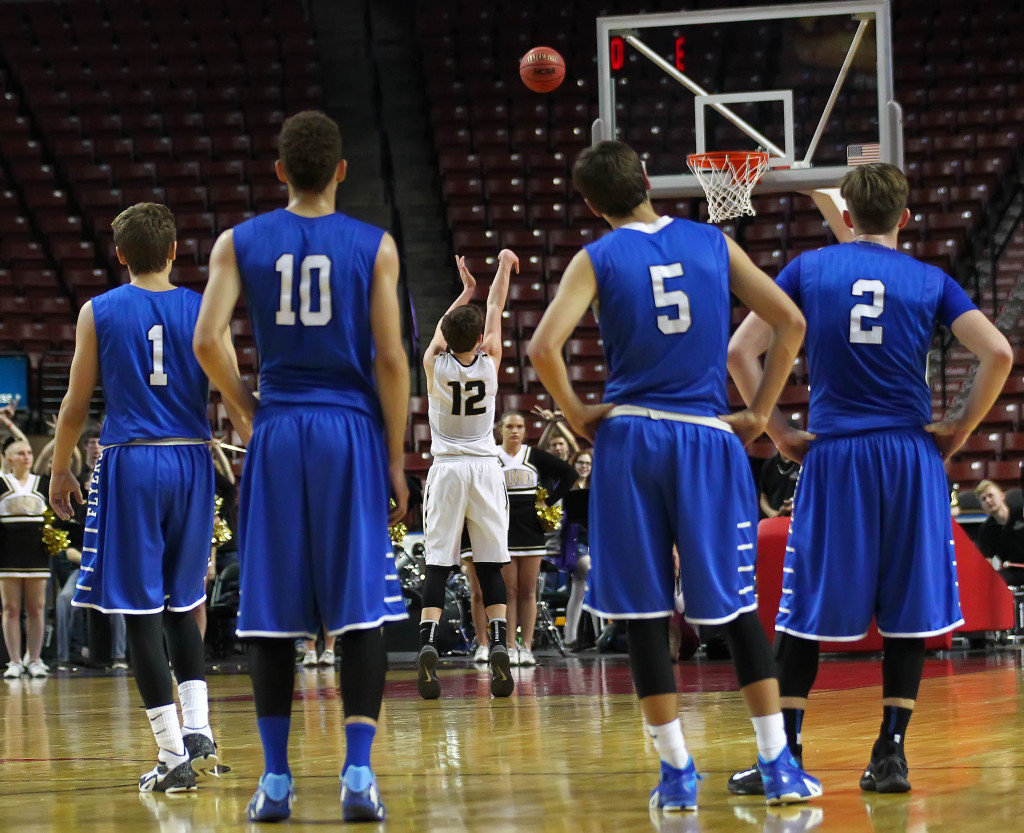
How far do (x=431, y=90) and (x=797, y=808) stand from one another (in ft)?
59.0

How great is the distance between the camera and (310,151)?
366cm

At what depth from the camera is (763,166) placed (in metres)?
10.2

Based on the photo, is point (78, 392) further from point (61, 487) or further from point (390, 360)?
point (390, 360)

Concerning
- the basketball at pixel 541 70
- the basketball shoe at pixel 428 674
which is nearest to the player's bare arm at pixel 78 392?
the basketball shoe at pixel 428 674

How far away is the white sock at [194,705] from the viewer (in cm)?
457

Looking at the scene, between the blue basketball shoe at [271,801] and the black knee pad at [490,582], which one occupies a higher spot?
the blue basketball shoe at [271,801]

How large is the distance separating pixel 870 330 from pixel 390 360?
4.60ft

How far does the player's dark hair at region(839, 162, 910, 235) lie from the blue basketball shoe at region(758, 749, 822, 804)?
1583 mm

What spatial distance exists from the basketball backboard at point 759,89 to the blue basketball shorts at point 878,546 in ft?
20.3

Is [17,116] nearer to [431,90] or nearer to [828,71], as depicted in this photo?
[431,90]

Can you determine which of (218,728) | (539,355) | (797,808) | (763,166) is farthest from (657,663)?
(763,166)

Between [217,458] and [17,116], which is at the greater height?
[17,116]

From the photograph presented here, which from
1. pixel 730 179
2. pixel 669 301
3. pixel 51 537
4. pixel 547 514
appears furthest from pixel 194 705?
pixel 51 537

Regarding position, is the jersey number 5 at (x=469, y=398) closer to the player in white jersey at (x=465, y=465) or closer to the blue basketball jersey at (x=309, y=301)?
the player in white jersey at (x=465, y=465)
